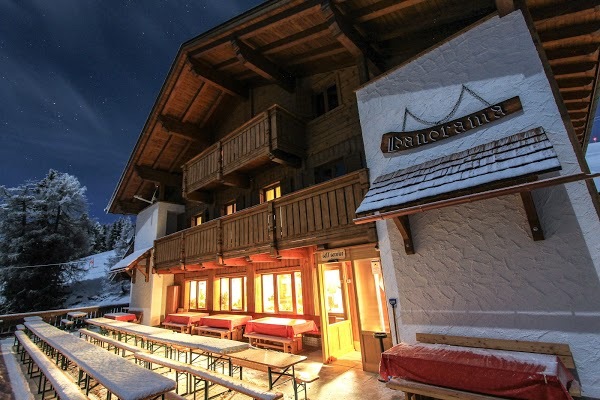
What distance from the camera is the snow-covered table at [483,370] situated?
11.5 feet

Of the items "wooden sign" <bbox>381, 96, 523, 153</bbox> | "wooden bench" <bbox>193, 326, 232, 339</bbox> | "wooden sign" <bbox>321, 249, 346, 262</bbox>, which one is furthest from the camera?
"wooden bench" <bbox>193, 326, 232, 339</bbox>

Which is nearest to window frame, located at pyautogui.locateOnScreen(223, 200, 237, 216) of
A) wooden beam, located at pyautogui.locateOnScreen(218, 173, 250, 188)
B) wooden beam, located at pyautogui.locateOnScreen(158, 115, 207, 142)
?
wooden beam, located at pyautogui.locateOnScreen(218, 173, 250, 188)

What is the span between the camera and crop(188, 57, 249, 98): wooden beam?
446 inches

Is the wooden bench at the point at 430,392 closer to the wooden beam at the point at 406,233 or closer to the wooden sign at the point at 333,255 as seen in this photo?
the wooden beam at the point at 406,233

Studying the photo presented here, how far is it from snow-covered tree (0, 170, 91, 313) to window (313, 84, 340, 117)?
68.9 ft

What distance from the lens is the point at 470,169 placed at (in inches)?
180

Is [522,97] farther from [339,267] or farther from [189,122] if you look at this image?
[189,122]

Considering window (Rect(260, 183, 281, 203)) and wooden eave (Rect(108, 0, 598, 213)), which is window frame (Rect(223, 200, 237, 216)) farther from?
wooden eave (Rect(108, 0, 598, 213))

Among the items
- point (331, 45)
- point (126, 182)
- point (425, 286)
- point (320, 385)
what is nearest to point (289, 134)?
point (331, 45)

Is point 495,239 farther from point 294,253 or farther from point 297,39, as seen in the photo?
point 297,39

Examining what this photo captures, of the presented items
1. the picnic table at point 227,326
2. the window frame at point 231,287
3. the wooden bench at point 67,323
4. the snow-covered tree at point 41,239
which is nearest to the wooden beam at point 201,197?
the window frame at point 231,287

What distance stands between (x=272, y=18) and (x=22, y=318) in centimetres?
1811

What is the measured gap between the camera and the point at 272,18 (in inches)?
342

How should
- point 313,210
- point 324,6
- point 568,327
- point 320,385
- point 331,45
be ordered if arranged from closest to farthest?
point 568,327 → point 320,385 → point 324,6 → point 313,210 → point 331,45
